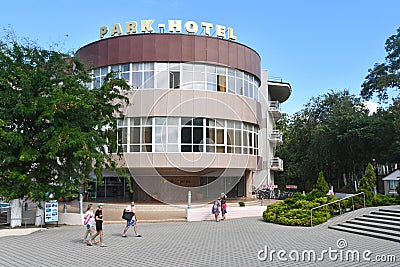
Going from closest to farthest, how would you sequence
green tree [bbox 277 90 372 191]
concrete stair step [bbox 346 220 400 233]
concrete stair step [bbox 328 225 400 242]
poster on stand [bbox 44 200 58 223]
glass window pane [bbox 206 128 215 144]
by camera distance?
concrete stair step [bbox 328 225 400 242] < concrete stair step [bbox 346 220 400 233] < poster on stand [bbox 44 200 58 223] < glass window pane [bbox 206 128 215 144] < green tree [bbox 277 90 372 191]

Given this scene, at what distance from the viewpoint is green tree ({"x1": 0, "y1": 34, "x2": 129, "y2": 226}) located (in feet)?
56.7

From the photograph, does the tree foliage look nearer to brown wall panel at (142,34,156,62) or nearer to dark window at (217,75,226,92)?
brown wall panel at (142,34,156,62)

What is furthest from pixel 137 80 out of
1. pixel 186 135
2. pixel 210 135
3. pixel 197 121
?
pixel 210 135

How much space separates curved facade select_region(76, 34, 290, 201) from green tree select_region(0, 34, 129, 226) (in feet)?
25.4

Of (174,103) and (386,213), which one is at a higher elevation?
(174,103)

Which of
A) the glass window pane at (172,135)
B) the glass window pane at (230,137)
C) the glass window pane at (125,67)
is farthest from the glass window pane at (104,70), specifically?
the glass window pane at (230,137)

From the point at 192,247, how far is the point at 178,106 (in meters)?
16.0

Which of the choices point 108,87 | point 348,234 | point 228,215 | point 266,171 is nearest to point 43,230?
point 108,87

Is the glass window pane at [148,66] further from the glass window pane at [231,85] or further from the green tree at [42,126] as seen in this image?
the green tree at [42,126]

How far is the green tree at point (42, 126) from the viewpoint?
56.7 ft

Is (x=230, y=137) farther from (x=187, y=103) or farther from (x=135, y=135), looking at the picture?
(x=135, y=135)

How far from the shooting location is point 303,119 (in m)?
52.2

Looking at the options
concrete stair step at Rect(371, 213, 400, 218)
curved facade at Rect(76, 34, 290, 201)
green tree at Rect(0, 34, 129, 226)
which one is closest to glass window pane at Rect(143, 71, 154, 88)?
curved facade at Rect(76, 34, 290, 201)

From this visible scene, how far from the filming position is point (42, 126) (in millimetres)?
18672
